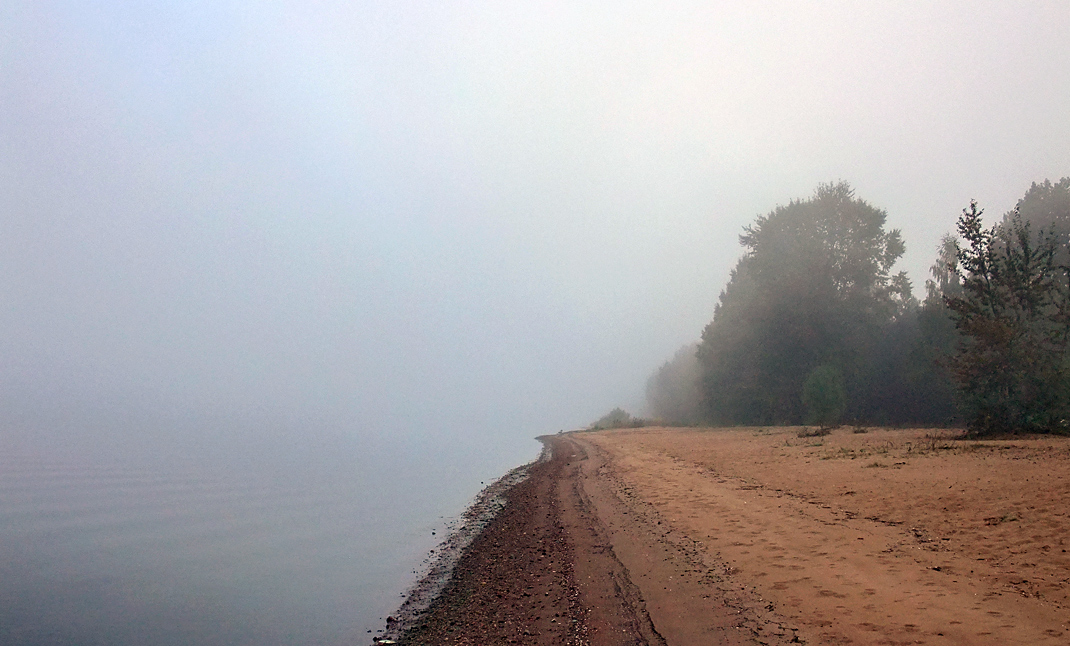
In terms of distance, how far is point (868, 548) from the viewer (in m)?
9.03

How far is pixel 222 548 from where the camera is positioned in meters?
16.1

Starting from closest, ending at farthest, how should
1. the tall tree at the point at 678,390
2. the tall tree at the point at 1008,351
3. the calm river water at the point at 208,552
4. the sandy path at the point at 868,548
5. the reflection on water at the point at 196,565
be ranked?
1. the sandy path at the point at 868,548
2. the reflection on water at the point at 196,565
3. the calm river water at the point at 208,552
4. the tall tree at the point at 1008,351
5. the tall tree at the point at 678,390

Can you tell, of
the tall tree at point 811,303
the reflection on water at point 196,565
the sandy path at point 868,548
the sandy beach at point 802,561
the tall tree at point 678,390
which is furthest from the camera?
the tall tree at point 678,390

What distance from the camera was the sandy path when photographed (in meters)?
6.43

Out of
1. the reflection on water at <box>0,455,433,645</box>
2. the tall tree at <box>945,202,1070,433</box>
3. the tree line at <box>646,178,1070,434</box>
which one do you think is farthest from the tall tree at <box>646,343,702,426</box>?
the reflection on water at <box>0,455,433,645</box>

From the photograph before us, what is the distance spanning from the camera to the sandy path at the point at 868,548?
6430 mm

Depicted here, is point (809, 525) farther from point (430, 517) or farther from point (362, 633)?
point (430, 517)

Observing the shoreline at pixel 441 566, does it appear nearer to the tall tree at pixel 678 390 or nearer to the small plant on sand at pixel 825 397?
the small plant on sand at pixel 825 397

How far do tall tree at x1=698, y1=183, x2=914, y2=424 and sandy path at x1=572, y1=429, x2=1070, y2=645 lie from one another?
26261mm

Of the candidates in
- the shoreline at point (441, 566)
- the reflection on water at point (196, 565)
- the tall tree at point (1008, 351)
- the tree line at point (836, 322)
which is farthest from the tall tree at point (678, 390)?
the reflection on water at point (196, 565)

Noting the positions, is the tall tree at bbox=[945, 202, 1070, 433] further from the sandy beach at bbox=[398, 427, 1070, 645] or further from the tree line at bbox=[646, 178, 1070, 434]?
the tree line at bbox=[646, 178, 1070, 434]

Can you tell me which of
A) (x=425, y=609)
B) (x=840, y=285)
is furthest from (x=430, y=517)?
(x=840, y=285)

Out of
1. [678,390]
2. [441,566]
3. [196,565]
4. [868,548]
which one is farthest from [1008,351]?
[678,390]

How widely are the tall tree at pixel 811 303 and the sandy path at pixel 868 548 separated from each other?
26.3m
